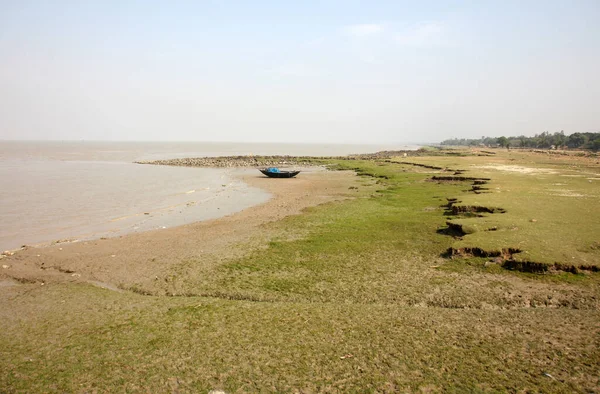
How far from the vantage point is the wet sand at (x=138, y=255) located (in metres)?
11.1

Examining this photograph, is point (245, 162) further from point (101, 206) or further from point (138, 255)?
point (138, 255)

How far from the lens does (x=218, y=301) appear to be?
8.88 metres

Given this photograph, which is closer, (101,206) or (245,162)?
(101,206)

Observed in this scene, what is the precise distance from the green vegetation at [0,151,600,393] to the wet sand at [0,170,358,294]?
820 millimetres

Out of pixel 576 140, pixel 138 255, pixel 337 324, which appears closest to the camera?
pixel 337 324

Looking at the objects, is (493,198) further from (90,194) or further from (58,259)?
(90,194)

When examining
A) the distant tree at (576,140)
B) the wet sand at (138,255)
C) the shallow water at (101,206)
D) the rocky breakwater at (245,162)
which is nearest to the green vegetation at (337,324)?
the wet sand at (138,255)

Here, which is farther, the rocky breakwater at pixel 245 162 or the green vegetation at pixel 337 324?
the rocky breakwater at pixel 245 162

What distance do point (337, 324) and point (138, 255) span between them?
9.03 metres

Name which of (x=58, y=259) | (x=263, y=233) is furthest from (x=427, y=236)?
(x=58, y=259)

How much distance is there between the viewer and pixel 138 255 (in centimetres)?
1353

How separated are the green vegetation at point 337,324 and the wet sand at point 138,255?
820mm

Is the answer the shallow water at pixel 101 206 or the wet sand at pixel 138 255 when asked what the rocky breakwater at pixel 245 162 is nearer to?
the shallow water at pixel 101 206

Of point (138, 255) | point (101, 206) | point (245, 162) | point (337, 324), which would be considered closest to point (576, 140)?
point (245, 162)
